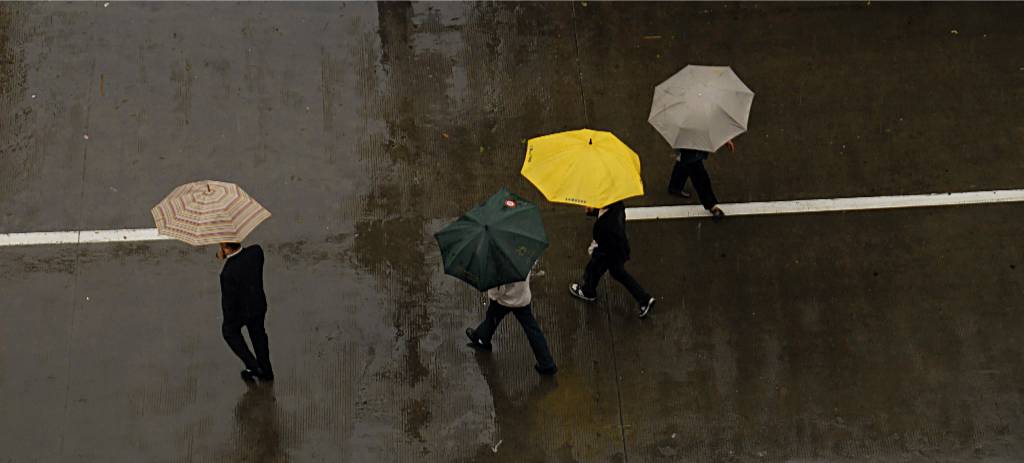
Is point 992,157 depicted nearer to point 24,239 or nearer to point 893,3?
point 893,3

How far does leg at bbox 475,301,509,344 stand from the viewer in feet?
25.4

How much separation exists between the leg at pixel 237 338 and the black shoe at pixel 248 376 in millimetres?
132

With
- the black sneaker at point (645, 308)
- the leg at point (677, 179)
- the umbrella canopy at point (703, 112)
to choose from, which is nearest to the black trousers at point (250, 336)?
the black sneaker at point (645, 308)

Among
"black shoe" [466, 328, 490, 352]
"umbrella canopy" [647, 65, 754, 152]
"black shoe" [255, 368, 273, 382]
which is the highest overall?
"umbrella canopy" [647, 65, 754, 152]

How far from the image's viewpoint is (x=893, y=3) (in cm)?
1016

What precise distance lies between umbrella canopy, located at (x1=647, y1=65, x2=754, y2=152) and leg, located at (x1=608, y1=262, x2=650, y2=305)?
1.07m

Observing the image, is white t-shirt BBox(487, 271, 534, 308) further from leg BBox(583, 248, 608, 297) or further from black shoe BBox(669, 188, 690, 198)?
black shoe BBox(669, 188, 690, 198)

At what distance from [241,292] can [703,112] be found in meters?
3.71

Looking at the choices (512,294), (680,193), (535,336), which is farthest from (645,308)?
(512,294)

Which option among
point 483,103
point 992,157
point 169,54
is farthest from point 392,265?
point 992,157

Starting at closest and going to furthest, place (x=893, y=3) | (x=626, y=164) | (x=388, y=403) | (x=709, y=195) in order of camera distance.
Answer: (x=626, y=164) → (x=388, y=403) → (x=709, y=195) → (x=893, y=3)

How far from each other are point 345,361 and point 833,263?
437cm

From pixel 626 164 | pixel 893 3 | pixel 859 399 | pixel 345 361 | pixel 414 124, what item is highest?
pixel 893 3

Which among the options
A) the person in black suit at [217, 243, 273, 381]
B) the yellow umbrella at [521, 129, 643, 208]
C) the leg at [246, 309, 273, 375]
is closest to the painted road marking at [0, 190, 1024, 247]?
the yellow umbrella at [521, 129, 643, 208]
